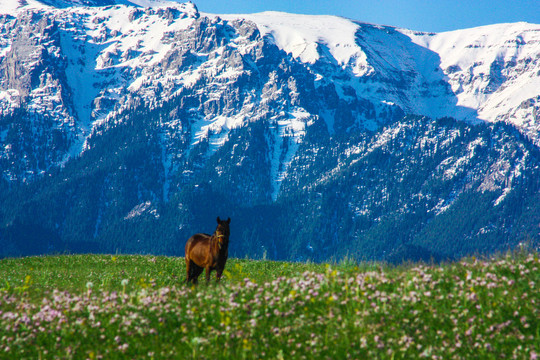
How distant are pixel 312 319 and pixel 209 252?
840 cm

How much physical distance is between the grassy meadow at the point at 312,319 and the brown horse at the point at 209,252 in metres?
4.88

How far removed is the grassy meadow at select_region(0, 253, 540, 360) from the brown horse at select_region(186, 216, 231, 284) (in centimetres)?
488

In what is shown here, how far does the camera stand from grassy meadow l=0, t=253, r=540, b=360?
1120 centimetres

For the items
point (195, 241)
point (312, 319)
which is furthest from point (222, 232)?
point (312, 319)

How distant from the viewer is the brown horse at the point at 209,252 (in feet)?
62.4

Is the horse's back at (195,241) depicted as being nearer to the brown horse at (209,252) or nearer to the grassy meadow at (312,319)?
the brown horse at (209,252)

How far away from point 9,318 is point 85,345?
8.35ft

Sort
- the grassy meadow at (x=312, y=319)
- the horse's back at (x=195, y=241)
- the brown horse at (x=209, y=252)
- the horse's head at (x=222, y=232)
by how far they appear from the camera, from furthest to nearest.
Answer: the horse's back at (x=195, y=241), the brown horse at (x=209, y=252), the horse's head at (x=222, y=232), the grassy meadow at (x=312, y=319)

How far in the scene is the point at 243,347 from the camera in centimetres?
1136

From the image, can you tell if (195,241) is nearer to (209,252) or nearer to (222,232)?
(209,252)

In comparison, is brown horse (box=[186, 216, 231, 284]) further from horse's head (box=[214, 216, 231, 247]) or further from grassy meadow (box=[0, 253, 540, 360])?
grassy meadow (box=[0, 253, 540, 360])

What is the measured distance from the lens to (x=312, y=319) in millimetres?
12297

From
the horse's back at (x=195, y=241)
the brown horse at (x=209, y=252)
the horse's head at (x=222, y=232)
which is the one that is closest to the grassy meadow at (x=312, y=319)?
the horse's head at (x=222, y=232)

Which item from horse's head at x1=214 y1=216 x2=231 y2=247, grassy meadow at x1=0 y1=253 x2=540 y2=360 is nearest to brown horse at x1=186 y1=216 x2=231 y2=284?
horse's head at x1=214 y1=216 x2=231 y2=247
